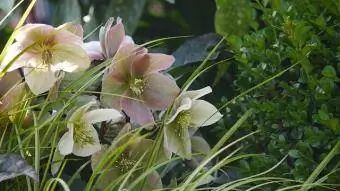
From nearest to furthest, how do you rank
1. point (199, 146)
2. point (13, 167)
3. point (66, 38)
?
point (13, 167) → point (66, 38) → point (199, 146)

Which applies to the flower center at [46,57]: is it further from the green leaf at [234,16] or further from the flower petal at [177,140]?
the green leaf at [234,16]

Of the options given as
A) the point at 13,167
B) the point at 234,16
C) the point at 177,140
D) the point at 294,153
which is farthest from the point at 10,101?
the point at 234,16

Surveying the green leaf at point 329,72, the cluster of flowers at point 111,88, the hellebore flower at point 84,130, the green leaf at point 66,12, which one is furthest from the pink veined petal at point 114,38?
the green leaf at point 66,12

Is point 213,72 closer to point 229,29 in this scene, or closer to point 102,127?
point 229,29

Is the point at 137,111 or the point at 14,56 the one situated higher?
the point at 14,56

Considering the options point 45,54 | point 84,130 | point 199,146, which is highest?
point 45,54

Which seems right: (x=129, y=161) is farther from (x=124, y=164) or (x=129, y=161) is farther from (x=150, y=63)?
(x=150, y=63)

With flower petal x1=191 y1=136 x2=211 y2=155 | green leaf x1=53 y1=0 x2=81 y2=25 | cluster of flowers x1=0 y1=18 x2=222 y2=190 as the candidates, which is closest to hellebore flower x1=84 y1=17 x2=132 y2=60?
cluster of flowers x1=0 y1=18 x2=222 y2=190
